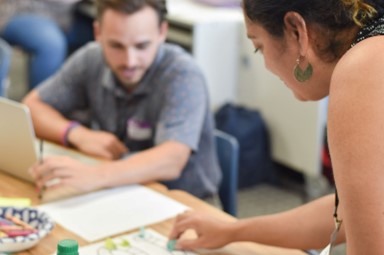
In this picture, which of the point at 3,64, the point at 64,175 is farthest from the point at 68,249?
the point at 3,64

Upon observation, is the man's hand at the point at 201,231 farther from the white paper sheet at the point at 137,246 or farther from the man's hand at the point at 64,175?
the man's hand at the point at 64,175

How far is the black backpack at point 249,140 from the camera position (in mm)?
3740

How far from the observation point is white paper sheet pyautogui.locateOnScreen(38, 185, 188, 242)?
157 cm

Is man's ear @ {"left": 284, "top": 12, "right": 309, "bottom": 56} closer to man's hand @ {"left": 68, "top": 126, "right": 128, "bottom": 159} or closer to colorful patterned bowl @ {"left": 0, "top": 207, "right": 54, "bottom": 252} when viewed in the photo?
colorful patterned bowl @ {"left": 0, "top": 207, "right": 54, "bottom": 252}

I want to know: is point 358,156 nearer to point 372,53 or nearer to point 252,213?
point 372,53

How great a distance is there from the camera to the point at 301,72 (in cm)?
119

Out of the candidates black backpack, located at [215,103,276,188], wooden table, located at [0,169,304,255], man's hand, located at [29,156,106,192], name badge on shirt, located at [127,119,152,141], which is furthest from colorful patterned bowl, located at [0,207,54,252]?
black backpack, located at [215,103,276,188]

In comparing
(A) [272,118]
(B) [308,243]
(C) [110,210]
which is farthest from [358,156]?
(A) [272,118]

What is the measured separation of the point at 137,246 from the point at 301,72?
0.54 metres

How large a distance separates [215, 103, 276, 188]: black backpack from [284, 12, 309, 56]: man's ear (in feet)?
8.47

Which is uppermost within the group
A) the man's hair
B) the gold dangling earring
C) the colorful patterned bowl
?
the gold dangling earring

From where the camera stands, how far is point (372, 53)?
102cm

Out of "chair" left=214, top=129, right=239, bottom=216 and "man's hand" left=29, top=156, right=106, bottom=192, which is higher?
"man's hand" left=29, top=156, right=106, bottom=192

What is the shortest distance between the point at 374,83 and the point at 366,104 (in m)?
0.03
